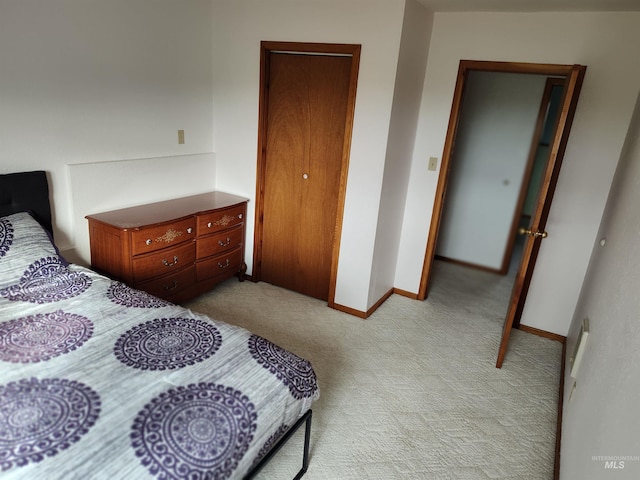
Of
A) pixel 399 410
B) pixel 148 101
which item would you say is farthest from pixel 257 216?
pixel 399 410

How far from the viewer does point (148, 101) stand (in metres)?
2.96

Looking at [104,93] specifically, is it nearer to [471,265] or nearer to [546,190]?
[546,190]

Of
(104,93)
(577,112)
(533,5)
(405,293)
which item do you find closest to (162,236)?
(104,93)

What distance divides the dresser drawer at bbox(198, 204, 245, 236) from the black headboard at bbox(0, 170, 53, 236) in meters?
0.95

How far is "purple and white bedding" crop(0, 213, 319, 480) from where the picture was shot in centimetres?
120

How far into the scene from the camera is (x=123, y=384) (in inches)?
56.6

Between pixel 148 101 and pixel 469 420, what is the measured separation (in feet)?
9.48

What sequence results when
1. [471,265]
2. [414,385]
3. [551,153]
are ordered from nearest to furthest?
[551,153] < [414,385] < [471,265]

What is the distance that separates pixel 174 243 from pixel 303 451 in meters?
1.64

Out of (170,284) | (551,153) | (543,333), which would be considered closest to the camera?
(551,153)

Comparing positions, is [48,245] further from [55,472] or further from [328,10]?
[328,10]

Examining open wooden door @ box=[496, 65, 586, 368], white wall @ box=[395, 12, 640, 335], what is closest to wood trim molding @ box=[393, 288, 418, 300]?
white wall @ box=[395, 12, 640, 335]

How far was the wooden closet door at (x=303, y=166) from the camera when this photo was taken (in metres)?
3.05

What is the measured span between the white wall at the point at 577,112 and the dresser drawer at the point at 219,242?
151cm
